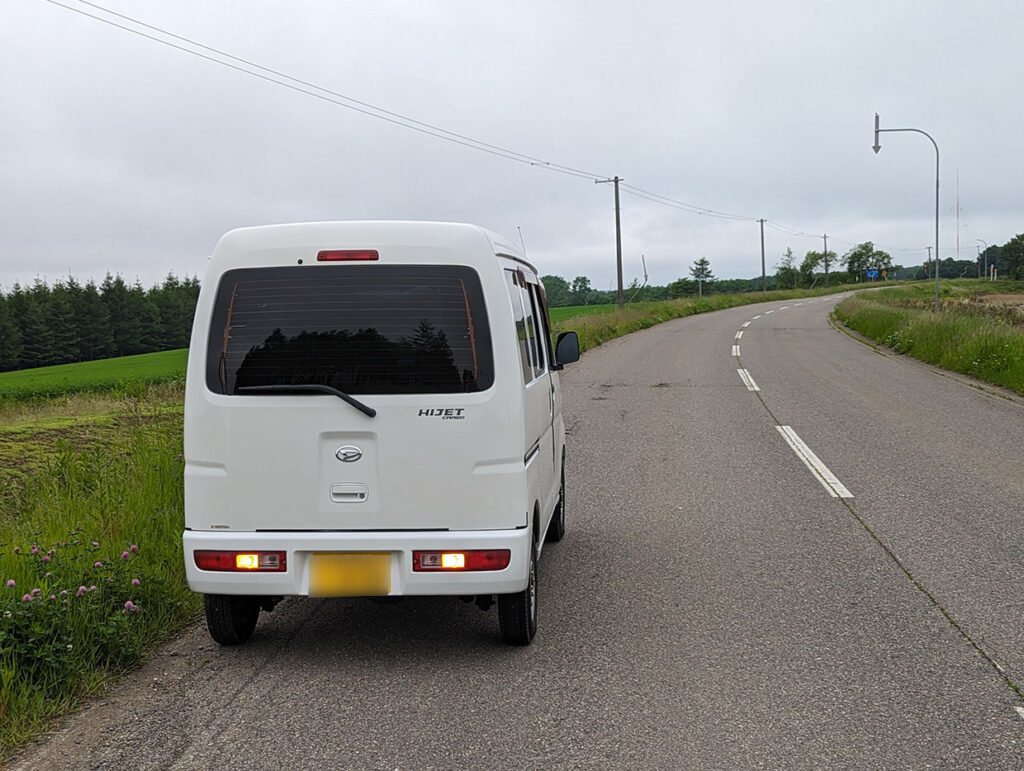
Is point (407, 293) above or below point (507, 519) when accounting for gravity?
above

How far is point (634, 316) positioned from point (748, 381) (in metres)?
23.2

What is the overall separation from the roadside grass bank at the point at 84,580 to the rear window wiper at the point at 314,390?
1358 mm

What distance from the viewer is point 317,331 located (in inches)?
175

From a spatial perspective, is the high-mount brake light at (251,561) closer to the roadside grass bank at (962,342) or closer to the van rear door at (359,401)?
the van rear door at (359,401)

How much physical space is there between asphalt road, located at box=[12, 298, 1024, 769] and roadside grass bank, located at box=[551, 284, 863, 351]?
19565 millimetres

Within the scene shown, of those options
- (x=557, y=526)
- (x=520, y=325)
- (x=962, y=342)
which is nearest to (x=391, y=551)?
(x=520, y=325)

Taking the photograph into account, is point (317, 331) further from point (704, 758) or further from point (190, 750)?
point (704, 758)

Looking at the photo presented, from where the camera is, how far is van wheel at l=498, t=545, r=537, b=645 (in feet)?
15.3

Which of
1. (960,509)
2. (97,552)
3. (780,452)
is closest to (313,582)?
(97,552)

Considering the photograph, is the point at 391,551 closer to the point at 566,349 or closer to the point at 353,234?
the point at 353,234

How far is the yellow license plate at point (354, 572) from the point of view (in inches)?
173

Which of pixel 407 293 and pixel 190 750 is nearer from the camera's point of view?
pixel 190 750

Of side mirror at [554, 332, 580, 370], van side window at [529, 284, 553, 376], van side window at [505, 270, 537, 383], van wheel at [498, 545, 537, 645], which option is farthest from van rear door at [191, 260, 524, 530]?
side mirror at [554, 332, 580, 370]

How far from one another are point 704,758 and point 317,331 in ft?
8.34
